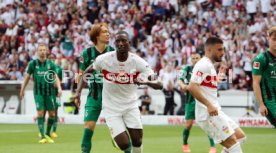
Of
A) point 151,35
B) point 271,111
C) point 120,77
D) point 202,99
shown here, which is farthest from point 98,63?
point 151,35

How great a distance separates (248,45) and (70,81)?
7803mm

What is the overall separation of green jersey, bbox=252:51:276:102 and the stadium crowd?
1674 cm

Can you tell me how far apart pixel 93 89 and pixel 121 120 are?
1.50 meters

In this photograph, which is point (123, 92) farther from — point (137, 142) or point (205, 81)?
point (205, 81)

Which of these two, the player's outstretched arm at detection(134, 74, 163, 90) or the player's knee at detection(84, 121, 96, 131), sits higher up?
the player's outstretched arm at detection(134, 74, 163, 90)

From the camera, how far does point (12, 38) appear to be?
119ft

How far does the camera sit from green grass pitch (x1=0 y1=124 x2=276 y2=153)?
56.5ft

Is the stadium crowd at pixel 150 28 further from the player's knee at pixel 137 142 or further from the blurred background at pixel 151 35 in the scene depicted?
the player's knee at pixel 137 142

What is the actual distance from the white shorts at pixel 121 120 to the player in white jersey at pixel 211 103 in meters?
1.12

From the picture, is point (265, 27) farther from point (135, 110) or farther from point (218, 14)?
point (135, 110)

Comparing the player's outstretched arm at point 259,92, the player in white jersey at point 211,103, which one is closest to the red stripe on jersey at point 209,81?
the player in white jersey at point 211,103

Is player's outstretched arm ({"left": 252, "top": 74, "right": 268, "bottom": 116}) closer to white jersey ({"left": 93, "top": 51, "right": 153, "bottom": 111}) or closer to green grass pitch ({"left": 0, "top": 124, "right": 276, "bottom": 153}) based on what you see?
white jersey ({"left": 93, "top": 51, "right": 153, "bottom": 111})

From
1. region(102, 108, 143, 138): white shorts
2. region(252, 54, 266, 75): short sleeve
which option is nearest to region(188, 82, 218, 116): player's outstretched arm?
region(102, 108, 143, 138): white shorts

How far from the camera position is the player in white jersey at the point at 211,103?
10.9 meters
